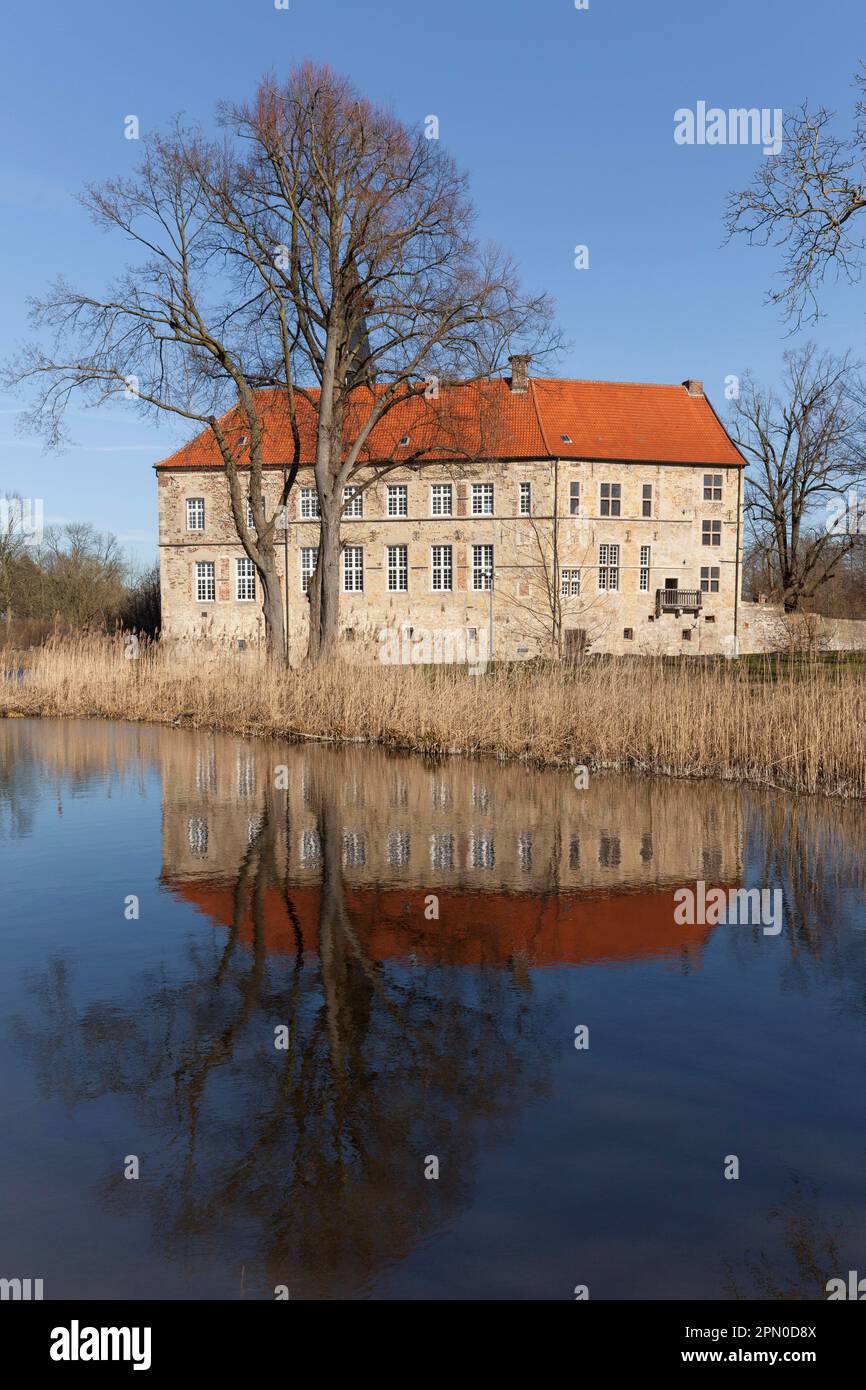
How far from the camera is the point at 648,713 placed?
50.1 ft

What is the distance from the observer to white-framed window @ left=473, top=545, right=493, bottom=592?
49.6 m

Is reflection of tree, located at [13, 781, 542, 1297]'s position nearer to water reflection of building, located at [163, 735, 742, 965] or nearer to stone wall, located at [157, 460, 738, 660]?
water reflection of building, located at [163, 735, 742, 965]

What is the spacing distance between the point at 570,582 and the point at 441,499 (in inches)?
271

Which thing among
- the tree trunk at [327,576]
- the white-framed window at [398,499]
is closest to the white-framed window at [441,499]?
the white-framed window at [398,499]

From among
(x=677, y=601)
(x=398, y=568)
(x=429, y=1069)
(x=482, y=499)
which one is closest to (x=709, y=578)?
(x=677, y=601)

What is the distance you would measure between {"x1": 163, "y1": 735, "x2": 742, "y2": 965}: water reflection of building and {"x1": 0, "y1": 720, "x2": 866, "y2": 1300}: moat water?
0.18ft

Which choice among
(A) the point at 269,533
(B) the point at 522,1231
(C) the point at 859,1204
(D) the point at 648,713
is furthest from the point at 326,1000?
(A) the point at 269,533

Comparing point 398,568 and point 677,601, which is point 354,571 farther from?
point 677,601

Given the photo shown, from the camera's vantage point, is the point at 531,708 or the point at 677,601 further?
the point at 677,601

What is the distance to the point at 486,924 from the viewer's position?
7594 millimetres

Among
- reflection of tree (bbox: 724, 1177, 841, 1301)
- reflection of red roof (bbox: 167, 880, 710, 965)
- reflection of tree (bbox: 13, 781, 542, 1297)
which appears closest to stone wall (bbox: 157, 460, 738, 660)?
reflection of red roof (bbox: 167, 880, 710, 965)

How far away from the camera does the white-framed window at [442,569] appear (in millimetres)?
50188

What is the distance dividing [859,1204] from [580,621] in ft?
150

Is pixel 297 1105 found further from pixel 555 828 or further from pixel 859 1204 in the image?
pixel 555 828
